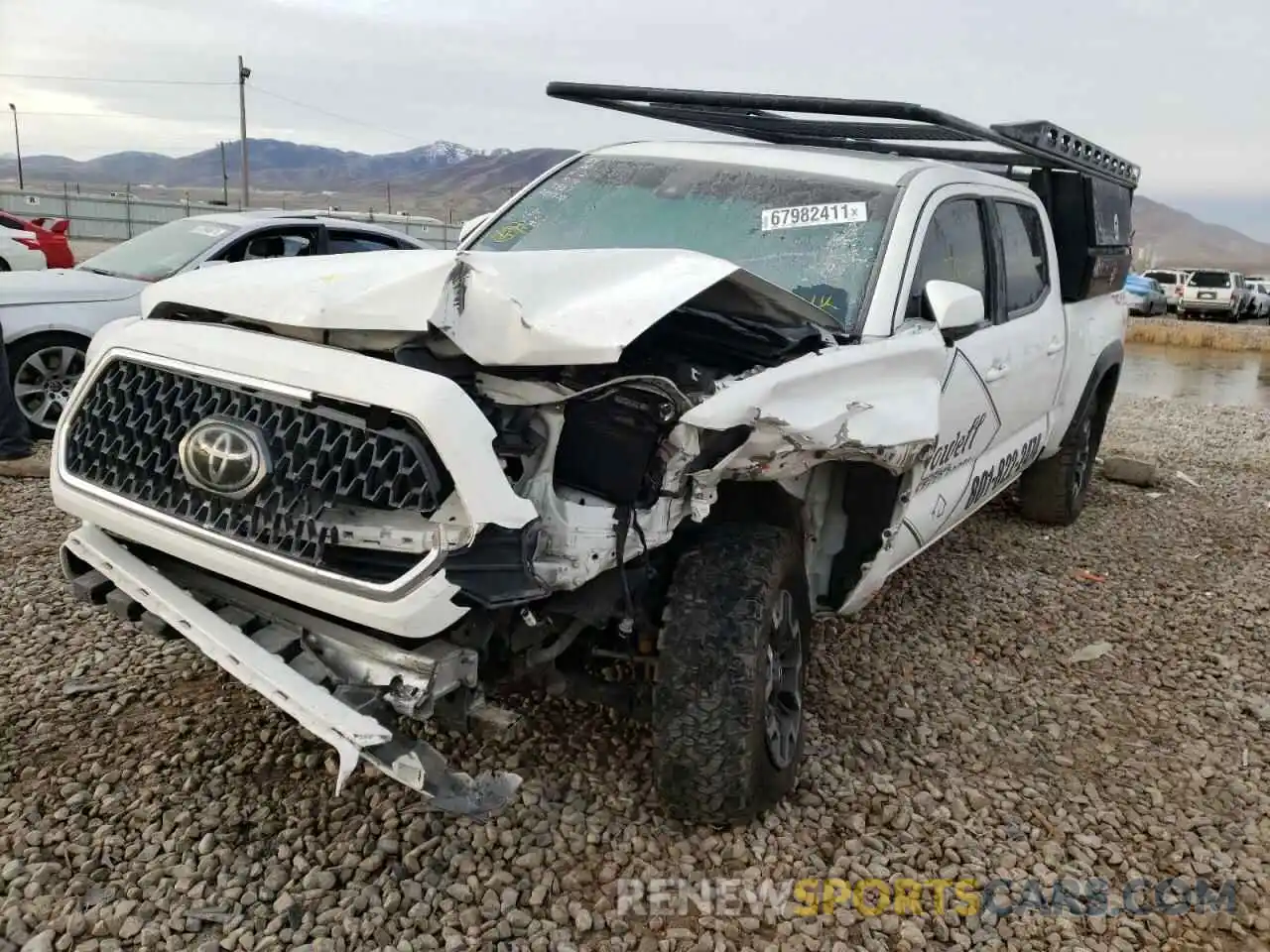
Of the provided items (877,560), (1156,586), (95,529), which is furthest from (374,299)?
(1156,586)

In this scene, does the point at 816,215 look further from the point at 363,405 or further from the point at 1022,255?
the point at 363,405

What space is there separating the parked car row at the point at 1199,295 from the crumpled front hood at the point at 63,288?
29.2 m

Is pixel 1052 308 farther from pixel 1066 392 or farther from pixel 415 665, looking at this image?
pixel 415 665

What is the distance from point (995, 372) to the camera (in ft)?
13.3

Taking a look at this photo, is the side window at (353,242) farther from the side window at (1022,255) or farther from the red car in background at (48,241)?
the red car in background at (48,241)

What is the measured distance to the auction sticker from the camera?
12.0 ft

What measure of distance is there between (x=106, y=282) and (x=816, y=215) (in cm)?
525

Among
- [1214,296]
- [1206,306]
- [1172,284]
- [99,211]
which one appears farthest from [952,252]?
[99,211]

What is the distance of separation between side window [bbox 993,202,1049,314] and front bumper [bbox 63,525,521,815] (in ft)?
10.4

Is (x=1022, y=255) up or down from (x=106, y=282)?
up

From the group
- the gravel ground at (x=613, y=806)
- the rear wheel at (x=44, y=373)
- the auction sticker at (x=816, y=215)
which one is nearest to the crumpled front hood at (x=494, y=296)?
the auction sticker at (x=816, y=215)

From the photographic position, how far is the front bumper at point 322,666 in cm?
217

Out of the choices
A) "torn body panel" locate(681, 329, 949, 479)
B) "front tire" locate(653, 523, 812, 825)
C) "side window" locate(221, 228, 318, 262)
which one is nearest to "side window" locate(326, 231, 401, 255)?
"side window" locate(221, 228, 318, 262)

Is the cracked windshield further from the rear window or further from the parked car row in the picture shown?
the rear window
